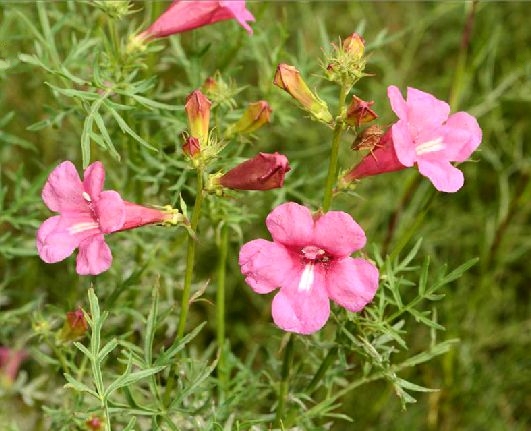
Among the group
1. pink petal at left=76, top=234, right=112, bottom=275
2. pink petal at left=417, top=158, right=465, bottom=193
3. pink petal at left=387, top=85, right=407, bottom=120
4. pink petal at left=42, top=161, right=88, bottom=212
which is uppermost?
pink petal at left=387, top=85, right=407, bottom=120

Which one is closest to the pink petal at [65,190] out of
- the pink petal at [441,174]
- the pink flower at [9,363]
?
the pink petal at [441,174]

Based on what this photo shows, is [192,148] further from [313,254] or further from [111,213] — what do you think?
[313,254]

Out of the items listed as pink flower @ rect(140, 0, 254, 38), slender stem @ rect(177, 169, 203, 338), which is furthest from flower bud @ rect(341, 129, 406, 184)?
pink flower @ rect(140, 0, 254, 38)

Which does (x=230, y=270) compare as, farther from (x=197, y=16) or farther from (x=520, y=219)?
(x=197, y=16)

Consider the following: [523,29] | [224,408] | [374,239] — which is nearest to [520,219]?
[374,239]

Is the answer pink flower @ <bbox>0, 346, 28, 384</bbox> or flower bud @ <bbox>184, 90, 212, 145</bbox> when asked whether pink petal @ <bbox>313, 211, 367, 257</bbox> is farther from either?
pink flower @ <bbox>0, 346, 28, 384</bbox>

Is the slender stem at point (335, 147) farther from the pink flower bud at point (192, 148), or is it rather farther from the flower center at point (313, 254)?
the pink flower bud at point (192, 148)
